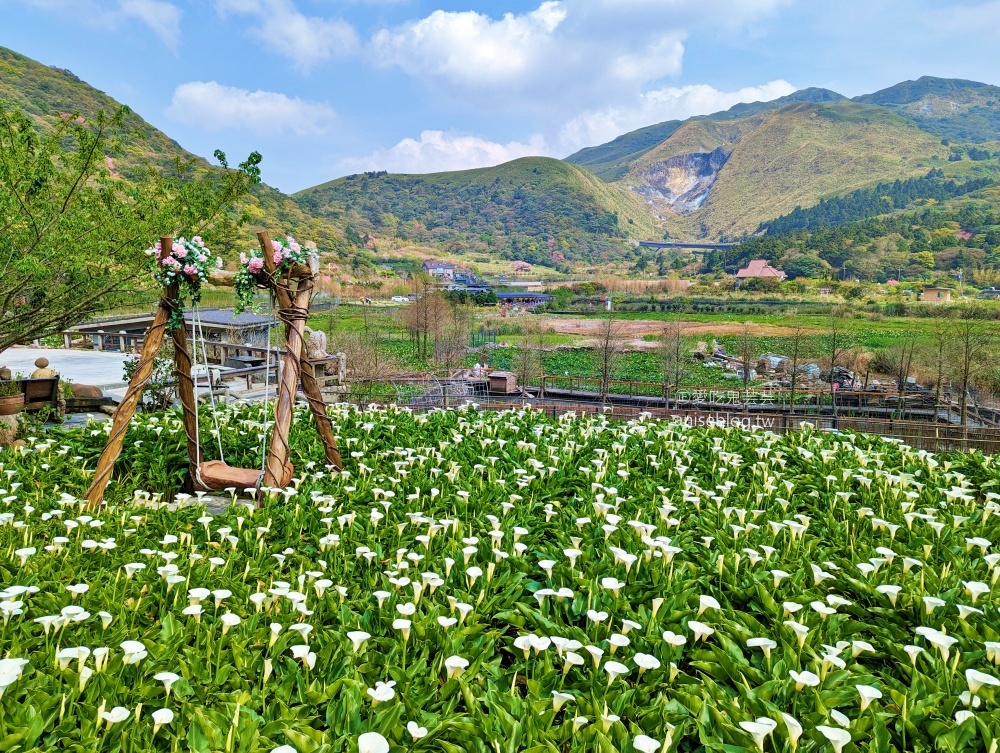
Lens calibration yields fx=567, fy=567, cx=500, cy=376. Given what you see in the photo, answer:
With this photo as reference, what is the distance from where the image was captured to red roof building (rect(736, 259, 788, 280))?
83.3m

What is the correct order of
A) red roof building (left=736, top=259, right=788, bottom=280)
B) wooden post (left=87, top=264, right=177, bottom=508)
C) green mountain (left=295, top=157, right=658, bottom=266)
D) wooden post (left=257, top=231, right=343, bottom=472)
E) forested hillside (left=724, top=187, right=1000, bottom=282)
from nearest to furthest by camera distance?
wooden post (left=87, top=264, right=177, bottom=508) < wooden post (left=257, top=231, right=343, bottom=472) < forested hillside (left=724, top=187, right=1000, bottom=282) < red roof building (left=736, top=259, right=788, bottom=280) < green mountain (left=295, top=157, right=658, bottom=266)

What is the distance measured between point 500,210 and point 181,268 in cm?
17175

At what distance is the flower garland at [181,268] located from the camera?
582 centimetres

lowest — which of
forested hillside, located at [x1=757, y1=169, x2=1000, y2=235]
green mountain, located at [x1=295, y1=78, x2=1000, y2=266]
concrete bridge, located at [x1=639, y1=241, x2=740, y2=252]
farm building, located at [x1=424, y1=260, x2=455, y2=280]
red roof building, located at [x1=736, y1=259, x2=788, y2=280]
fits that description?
red roof building, located at [x1=736, y1=259, x2=788, y2=280]

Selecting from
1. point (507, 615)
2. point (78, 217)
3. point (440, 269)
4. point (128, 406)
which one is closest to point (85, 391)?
point (78, 217)

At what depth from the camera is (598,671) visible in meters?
2.53

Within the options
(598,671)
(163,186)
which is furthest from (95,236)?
(598,671)

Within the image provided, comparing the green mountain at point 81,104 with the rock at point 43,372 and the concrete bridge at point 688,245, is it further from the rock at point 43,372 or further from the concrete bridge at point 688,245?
the concrete bridge at point 688,245

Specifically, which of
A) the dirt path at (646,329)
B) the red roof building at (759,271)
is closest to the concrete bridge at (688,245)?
the red roof building at (759,271)

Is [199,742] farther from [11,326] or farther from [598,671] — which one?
[11,326]

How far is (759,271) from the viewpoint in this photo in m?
85.4

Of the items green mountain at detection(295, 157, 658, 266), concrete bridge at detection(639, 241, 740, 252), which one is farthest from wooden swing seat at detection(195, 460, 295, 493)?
concrete bridge at detection(639, 241, 740, 252)

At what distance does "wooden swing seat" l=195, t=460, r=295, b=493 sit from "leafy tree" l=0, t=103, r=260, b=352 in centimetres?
298

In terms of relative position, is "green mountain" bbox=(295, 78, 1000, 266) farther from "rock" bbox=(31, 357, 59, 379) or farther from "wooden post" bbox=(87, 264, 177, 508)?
"wooden post" bbox=(87, 264, 177, 508)
